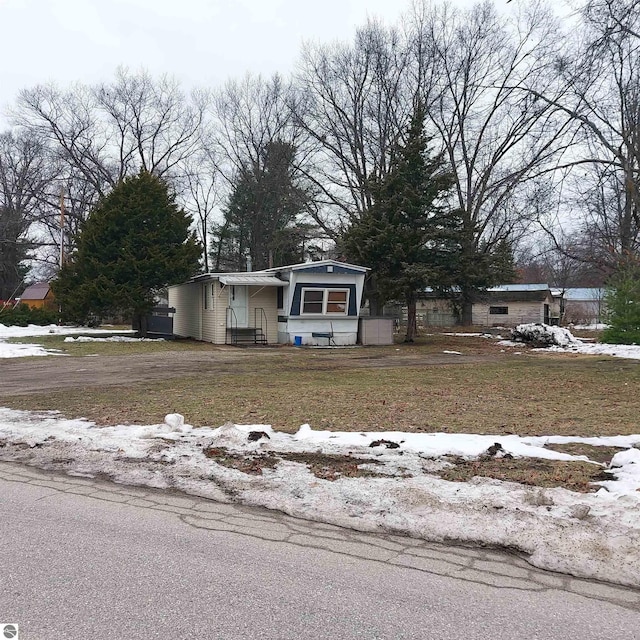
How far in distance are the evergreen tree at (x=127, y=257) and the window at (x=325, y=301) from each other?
225 inches

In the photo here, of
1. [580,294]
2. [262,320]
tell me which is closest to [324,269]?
[262,320]

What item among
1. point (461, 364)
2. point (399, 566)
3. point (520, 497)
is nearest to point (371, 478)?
point (520, 497)

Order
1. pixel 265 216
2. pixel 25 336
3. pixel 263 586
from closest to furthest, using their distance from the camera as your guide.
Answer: pixel 263 586 → pixel 25 336 → pixel 265 216

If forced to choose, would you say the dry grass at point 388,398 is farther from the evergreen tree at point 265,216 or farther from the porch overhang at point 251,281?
the evergreen tree at point 265,216

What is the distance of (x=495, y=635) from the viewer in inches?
113

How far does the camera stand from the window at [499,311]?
163 feet

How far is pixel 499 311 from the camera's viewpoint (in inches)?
1969

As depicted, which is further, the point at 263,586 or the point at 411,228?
the point at 411,228

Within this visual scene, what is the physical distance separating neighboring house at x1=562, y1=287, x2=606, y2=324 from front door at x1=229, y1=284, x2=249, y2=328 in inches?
1189

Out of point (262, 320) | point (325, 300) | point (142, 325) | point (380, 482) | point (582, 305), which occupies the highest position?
point (582, 305)

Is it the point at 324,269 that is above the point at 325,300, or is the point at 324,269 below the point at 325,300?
above

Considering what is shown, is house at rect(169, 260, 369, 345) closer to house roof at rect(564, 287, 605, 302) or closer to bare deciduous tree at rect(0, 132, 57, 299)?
bare deciduous tree at rect(0, 132, 57, 299)

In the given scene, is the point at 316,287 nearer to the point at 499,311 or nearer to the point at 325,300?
the point at 325,300

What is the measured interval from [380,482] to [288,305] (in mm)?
18490
